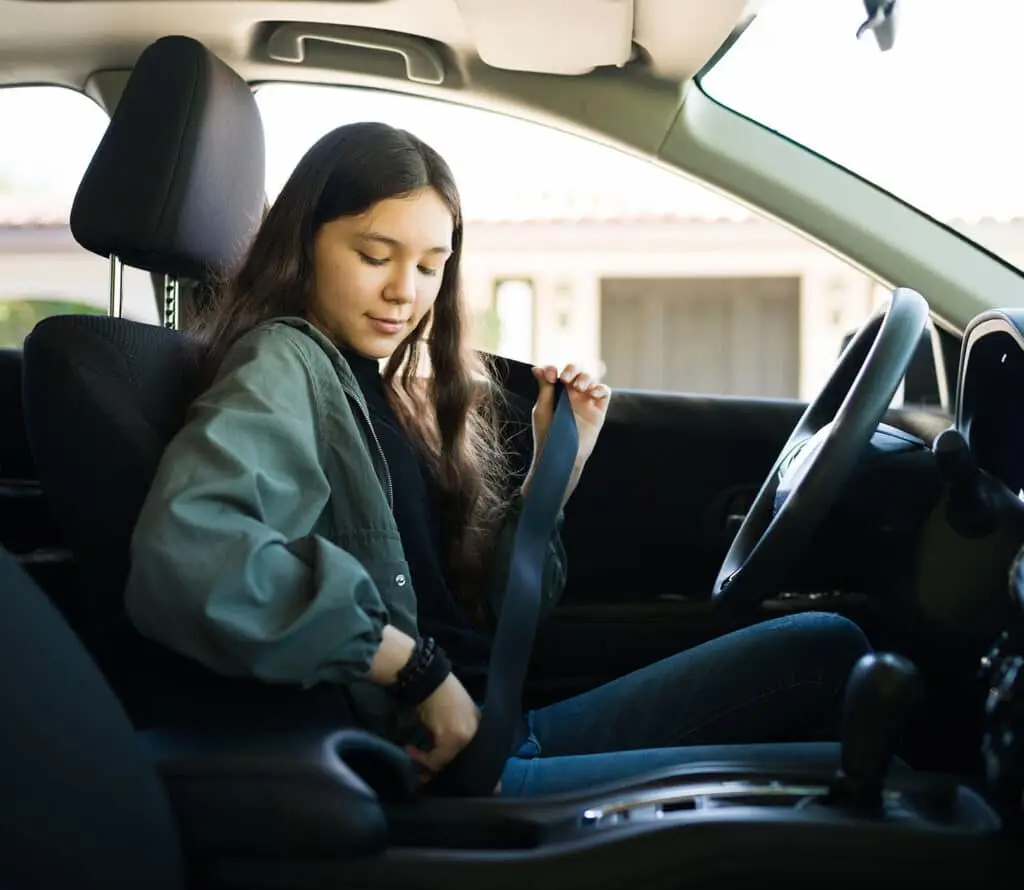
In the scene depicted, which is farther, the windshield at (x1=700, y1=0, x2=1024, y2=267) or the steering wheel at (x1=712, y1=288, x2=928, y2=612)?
the windshield at (x1=700, y1=0, x2=1024, y2=267)

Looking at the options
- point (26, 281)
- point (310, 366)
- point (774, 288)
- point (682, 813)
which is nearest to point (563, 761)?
point (682, 813)

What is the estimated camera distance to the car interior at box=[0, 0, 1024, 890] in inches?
35.7

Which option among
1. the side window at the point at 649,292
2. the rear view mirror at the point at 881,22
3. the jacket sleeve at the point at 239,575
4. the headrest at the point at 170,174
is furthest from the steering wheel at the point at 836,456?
the side window at the point at 649,292

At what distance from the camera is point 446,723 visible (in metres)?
1.07

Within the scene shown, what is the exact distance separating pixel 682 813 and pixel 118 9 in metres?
1.50

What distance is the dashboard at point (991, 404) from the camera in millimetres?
1226

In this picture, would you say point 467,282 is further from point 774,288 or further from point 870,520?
point 774,288

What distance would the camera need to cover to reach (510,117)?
199 cm

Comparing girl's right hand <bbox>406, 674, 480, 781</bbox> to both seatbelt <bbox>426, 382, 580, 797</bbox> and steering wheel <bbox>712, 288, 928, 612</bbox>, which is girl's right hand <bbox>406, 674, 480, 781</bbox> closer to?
seatbelt <bbox>426, 382, 580, 797</bbox>

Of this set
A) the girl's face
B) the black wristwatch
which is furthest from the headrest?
the black wristwatch

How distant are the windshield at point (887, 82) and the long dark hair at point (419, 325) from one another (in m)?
0.62

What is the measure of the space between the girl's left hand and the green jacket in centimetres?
29

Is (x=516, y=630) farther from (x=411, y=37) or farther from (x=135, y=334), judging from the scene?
(x=411, y=37)

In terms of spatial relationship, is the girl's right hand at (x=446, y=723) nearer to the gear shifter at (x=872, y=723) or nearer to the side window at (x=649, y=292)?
the gear shifter at (x=872, y=723)
